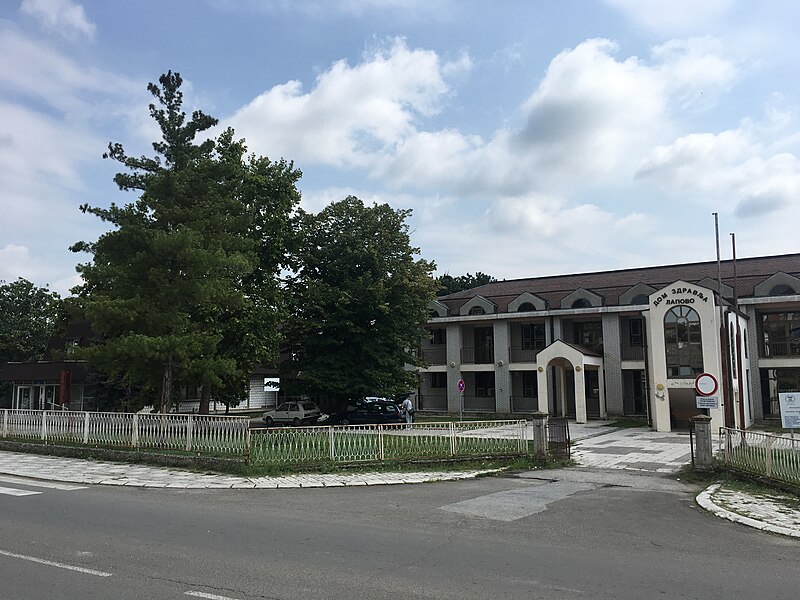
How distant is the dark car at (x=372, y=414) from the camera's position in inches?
1227

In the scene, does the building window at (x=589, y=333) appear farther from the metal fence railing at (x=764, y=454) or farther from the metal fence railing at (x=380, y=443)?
the metal fence railing at (x=764, y=454)

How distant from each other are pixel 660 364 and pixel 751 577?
24.5 metres

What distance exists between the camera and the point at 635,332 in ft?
123

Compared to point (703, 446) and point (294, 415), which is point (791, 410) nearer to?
point (703, 446)

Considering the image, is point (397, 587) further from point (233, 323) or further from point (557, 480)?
point (233, 323)

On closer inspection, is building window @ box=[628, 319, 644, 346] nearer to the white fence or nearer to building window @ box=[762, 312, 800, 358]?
building window @ box=[762, 312, 800, 358]

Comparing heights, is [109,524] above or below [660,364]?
below

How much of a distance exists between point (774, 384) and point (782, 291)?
5243 millimetres

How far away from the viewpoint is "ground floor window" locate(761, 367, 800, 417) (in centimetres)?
3434

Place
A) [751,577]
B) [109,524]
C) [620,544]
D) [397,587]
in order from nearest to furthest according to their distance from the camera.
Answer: [397,587]
[751,577]
[620,544]
[109,524]

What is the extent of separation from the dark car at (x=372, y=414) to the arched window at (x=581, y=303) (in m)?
13.3

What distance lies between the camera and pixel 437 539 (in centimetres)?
833

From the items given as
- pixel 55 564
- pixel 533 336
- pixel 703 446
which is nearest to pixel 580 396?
pixel 533 336

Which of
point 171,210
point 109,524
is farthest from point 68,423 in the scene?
point 109,524
